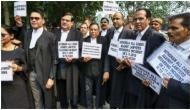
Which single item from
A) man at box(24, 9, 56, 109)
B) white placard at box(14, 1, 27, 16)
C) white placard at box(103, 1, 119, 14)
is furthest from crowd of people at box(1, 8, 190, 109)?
white placard at box(103, 1, 119, 14)

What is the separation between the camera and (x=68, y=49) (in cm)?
734

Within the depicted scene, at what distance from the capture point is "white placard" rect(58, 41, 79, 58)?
7316 mm

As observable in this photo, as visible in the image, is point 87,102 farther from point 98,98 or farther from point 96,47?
point 96,47

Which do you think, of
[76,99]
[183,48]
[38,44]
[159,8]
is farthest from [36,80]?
[159,8]

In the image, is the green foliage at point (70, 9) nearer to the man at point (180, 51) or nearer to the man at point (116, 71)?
the man at point (116, 71)

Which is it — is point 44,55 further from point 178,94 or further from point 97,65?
point 178,94

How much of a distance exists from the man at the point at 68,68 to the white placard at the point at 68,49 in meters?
0.09

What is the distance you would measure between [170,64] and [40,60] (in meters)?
2.94

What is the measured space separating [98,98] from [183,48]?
3993 mm

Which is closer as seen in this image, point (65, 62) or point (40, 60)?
point (40, 60)

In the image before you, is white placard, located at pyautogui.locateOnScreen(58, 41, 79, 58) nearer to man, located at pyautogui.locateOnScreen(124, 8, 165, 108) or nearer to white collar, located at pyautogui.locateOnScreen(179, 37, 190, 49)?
man, located at pyautogui.locateOnScreen(124, 8, 165, 108)

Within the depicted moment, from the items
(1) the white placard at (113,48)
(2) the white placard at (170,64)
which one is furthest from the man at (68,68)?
(2) the white placard at (170,64)

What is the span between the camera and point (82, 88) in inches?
313

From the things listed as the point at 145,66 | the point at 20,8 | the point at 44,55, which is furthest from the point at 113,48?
the point at 20,8
